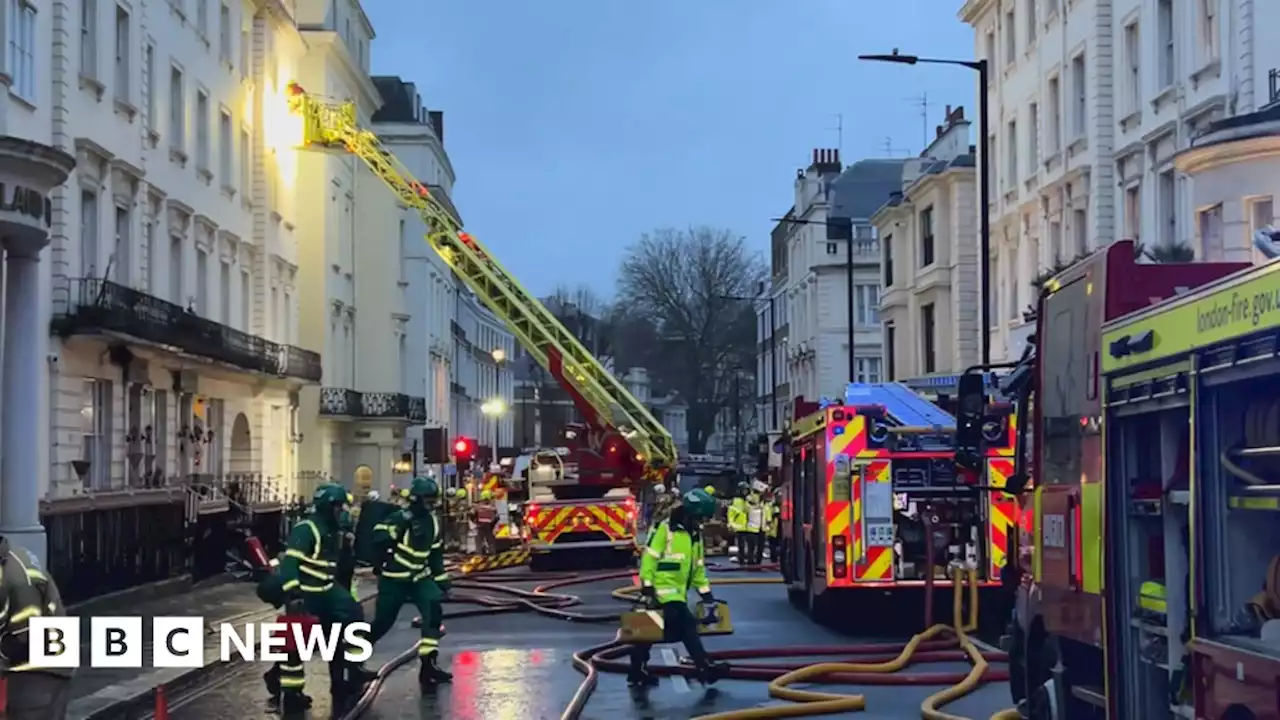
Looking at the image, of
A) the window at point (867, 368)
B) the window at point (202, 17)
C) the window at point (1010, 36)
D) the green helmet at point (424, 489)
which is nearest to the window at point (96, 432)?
the window at point (202, 17)

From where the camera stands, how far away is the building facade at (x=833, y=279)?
70.7 m

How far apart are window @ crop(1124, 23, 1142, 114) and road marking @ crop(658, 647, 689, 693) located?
1960cm

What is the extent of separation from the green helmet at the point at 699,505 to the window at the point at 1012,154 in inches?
1151

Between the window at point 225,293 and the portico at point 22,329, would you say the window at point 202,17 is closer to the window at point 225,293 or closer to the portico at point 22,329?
the window at point 225,293

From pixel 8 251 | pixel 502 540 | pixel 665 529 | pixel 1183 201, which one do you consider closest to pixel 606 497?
pixel 502 540

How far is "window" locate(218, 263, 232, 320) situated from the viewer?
36.3 m

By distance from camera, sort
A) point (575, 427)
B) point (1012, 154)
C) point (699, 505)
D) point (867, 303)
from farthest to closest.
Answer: point (867, 303)
point (1012, 154)
point (575, 427)
point (699, 505)

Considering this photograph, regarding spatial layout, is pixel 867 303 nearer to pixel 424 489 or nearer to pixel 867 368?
pixel 867 368

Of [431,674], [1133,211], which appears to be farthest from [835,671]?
[1133,211]

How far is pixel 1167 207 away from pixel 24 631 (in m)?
26.2

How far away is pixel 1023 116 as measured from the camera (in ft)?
134

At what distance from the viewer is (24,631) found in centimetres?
816

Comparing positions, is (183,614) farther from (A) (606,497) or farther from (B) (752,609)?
(A) (606,497)

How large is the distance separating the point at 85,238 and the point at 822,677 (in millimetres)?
16355
